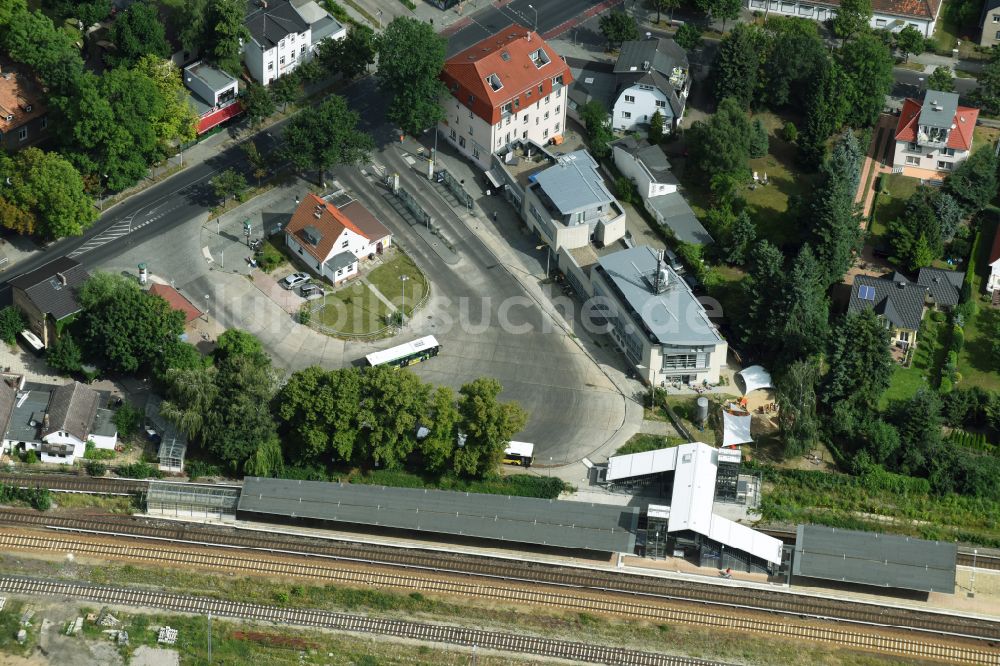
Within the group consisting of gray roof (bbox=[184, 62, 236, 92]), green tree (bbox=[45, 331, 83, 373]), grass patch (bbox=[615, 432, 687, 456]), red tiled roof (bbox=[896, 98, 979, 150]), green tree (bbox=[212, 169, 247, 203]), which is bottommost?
green tree (bbox=[45, 331, 83, 373])

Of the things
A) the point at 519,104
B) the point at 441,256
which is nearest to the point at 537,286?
the point at 441,256

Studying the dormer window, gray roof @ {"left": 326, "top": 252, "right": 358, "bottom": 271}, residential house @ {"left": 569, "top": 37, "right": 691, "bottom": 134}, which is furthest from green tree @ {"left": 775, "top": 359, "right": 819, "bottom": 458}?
the dormer window

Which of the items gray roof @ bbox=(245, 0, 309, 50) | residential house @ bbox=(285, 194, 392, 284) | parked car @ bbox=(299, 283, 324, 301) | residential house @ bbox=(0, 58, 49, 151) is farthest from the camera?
gray roof @ bbox=(245, 0, 309, 50)

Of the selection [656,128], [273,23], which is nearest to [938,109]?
[656,128]

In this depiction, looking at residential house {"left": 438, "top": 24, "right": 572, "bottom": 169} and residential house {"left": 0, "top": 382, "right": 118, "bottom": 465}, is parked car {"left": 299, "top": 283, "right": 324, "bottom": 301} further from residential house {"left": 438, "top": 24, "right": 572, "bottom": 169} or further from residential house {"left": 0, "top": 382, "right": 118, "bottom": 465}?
residential house {"left": 438, "top": 24, "right": 572, "bottom": 169}

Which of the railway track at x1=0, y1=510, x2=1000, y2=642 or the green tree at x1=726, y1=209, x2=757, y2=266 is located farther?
the green tree at x1=726, y1=209, x2=757, y2=266

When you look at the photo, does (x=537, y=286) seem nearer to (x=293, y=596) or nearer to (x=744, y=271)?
(x=744, y=271)
